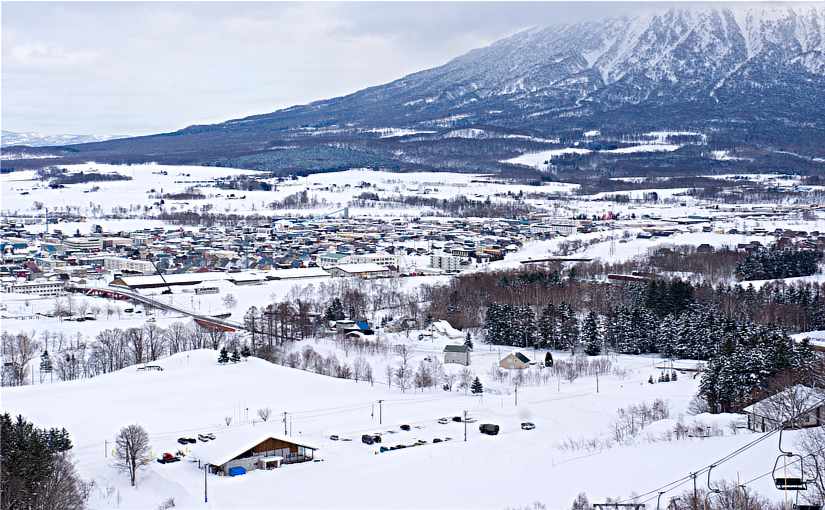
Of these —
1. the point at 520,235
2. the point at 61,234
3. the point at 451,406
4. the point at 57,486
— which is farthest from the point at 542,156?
the point at 57,486

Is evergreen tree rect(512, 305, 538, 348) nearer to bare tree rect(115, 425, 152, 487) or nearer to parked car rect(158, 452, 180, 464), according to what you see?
parked car rect(158, 452, 180, 464)

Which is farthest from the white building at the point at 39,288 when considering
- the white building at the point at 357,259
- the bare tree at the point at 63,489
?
the bare tree at the point at 63,489

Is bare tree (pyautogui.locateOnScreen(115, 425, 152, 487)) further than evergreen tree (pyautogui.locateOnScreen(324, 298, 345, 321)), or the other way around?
evergreen tree (pyautogui.locateOnScreen(324, 298, 345, 321))

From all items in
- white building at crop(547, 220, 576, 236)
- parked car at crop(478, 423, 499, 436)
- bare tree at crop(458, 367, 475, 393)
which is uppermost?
white building at crop(547, 220, 576, 236)

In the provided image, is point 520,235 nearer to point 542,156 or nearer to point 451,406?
point 451,406

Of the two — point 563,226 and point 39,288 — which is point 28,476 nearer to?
point 39,288

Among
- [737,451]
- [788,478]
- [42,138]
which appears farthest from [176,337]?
[42,138]

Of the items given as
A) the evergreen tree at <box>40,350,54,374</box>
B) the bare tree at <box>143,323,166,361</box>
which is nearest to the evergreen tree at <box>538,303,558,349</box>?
the bare tree at <box>143,323,166,361</box>
